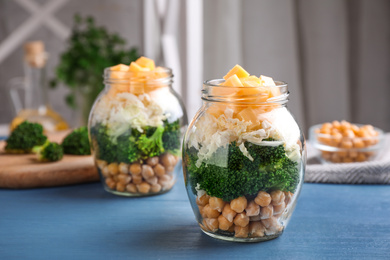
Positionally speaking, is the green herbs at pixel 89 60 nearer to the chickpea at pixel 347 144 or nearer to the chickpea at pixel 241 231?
the chickpea at pixel 347 144

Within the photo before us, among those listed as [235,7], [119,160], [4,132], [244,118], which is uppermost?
[235,7]

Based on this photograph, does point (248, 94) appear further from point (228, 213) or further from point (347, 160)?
point (347, 160)

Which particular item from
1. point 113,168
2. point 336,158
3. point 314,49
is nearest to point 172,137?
point 113,168

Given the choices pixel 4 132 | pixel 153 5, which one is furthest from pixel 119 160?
pixel 4 132

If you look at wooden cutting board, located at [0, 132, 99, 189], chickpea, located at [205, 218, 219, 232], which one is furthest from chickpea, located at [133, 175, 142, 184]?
chickpea, located at [205, 218, 219, 232]

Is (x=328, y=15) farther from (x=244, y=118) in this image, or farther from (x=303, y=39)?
(x=244, y=118)

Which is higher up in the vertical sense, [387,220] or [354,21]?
[354,21]

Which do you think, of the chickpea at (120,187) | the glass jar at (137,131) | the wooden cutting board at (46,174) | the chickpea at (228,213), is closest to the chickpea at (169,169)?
the glass jar at (137,131)
